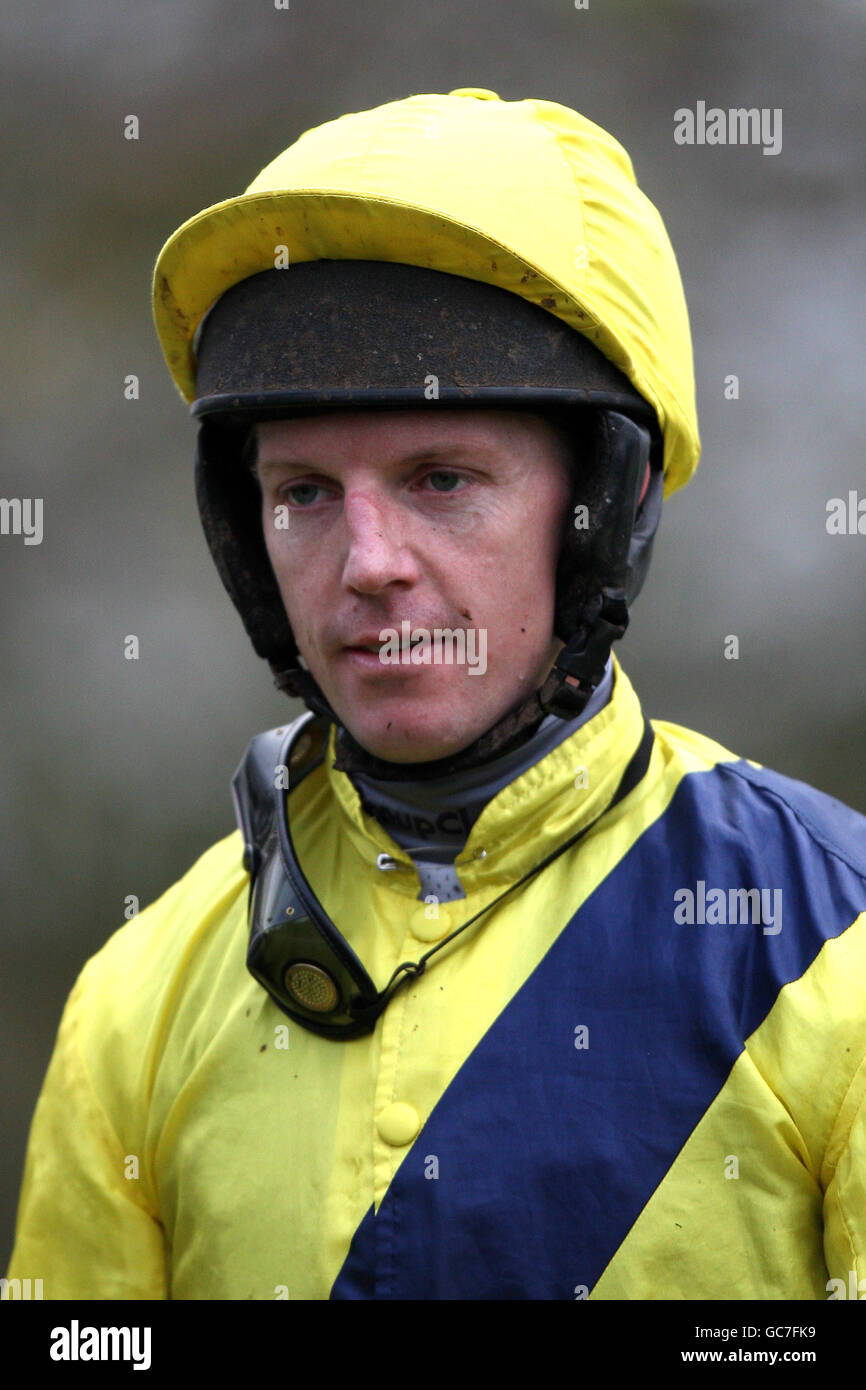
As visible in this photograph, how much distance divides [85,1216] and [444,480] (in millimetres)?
1142

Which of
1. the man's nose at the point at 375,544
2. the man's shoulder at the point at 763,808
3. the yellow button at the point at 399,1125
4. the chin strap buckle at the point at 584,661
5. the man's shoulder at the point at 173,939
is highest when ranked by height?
the man's nose at the point at 375,544

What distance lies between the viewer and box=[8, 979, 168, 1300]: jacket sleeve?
5.95ft

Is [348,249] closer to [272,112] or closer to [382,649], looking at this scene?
[382,649]

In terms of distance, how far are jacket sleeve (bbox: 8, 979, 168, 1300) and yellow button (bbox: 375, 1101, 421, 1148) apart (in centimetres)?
44

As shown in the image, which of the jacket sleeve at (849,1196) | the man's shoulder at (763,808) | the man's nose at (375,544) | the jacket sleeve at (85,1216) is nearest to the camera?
the jacket sleeve at (849,1196)

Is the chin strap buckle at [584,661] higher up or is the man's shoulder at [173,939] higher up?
the chin strap buckle at [584,661]

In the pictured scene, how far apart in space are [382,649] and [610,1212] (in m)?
0.71

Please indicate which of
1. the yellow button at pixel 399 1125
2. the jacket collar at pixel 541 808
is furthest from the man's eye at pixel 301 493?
the yellow button at pixel 399 1125

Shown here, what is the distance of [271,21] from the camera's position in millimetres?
4051

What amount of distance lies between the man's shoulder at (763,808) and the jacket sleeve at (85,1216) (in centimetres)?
93

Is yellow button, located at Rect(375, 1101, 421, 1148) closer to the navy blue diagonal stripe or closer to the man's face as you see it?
the navy blue diagonal stripe

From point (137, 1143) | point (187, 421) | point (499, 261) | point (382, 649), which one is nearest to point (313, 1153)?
point (137, 1143)

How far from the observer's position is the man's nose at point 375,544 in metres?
1.55

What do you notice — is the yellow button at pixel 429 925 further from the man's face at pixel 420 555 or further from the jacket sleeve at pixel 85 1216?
the jacket sleeve at pixel 85 1216
